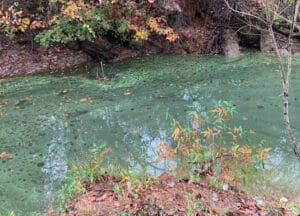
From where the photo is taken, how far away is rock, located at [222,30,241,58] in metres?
7.33

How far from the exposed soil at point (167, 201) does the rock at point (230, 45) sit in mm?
4652

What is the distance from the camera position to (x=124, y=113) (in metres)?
5.05

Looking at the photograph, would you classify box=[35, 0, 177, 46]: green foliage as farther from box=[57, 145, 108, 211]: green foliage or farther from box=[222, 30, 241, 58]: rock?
box=[57, 145, 108, 211]: green foliage

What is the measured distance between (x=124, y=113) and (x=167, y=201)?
236 centimetres

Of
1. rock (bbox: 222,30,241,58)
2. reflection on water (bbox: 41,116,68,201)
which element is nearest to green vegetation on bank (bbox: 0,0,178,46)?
rock (bbox: 222,30,241,58)

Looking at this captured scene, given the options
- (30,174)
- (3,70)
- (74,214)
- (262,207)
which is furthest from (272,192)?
(3,70)

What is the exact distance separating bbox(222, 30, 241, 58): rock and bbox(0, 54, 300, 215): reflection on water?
226mm

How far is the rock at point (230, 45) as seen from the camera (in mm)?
7332

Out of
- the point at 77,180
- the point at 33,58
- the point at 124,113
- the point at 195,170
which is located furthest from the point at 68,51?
the point at 195,170

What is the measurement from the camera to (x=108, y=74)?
6598mm

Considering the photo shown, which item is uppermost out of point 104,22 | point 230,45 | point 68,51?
point 104,22

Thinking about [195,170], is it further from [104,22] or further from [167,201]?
[104,22]

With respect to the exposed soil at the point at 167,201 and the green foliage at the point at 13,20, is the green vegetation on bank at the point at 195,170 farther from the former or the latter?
the green foliage at the point at 13,20

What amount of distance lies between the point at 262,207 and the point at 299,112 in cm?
223
